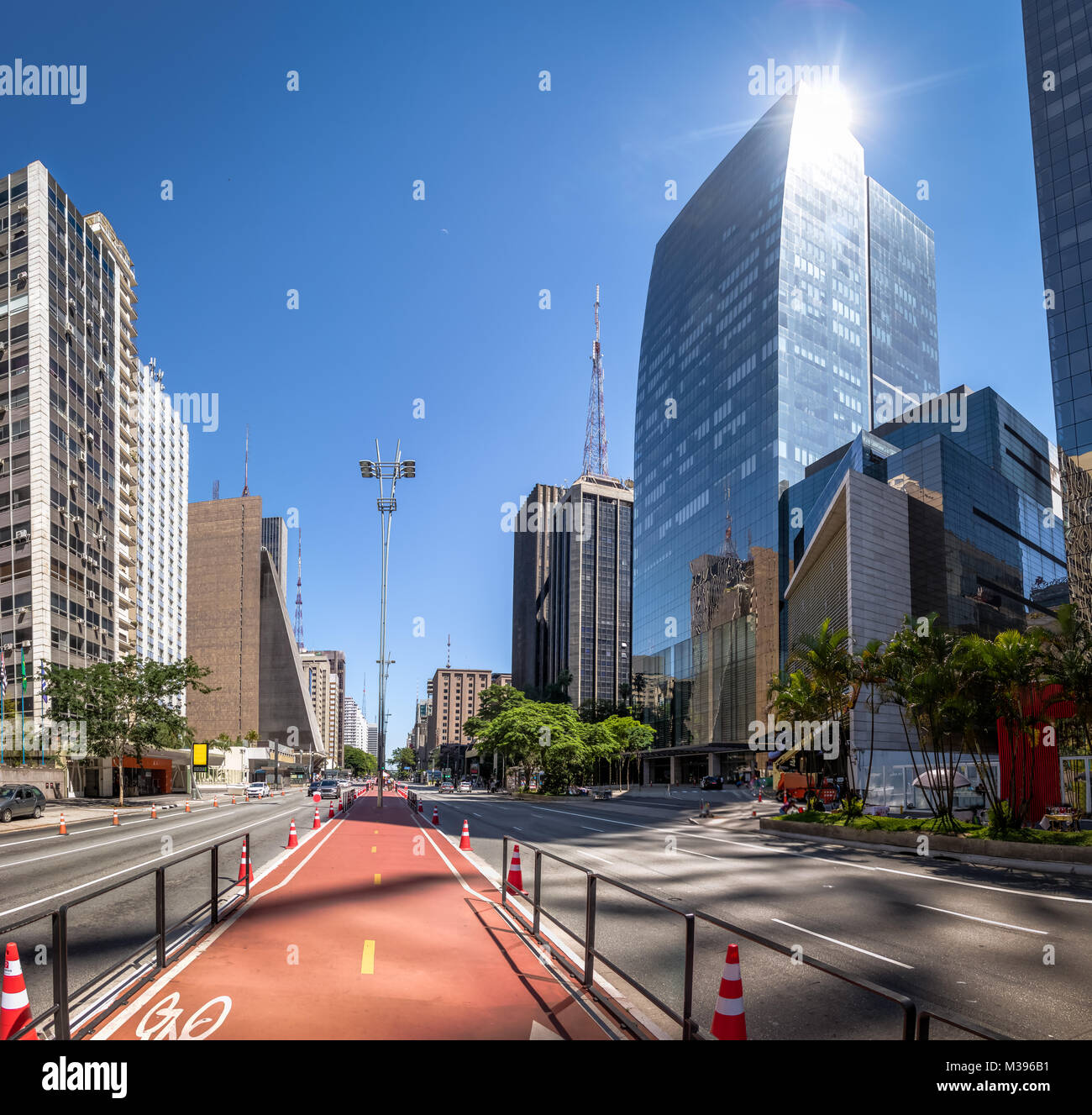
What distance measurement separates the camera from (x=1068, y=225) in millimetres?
58156

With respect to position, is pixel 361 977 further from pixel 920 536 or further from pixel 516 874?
pixel 920 536

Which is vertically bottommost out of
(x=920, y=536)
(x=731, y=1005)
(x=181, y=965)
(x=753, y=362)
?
(x=181, y=965)

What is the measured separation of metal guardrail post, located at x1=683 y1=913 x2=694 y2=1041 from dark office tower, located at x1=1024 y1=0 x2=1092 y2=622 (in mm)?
54676

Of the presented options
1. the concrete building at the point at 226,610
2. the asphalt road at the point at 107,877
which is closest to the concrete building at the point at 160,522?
the concrete building at the point at 226,610

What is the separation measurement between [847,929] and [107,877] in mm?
14729

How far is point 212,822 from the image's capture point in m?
37.3

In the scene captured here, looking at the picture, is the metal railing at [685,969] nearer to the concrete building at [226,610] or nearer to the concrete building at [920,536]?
the concrete building at [920,536]

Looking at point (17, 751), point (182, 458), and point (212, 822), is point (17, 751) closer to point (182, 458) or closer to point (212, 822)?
point (212, 822)

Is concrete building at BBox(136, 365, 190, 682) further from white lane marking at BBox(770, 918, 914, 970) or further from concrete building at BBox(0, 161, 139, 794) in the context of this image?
white lane marking at BBox(770, 918, 914, 970)

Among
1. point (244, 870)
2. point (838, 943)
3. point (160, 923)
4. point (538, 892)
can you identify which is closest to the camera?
point (160, 923)

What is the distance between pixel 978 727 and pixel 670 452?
9766 centimetres

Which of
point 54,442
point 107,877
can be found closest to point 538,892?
→ point 107,877

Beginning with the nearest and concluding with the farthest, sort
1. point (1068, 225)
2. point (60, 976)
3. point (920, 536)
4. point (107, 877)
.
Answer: point (60, 976)
point (107, 877)
point (1068, 225)
point (920, 536)
